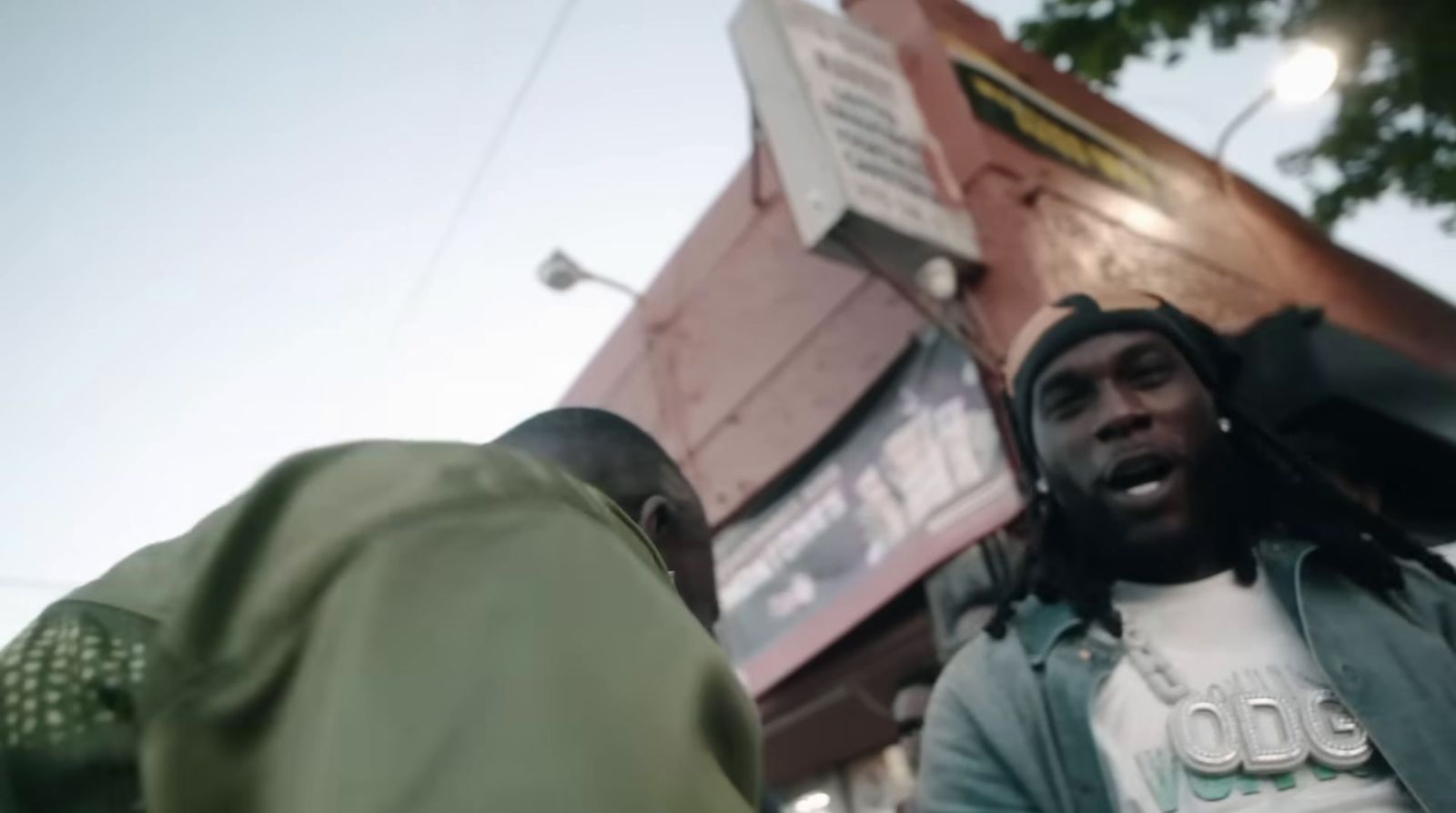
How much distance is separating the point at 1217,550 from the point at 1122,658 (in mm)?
311

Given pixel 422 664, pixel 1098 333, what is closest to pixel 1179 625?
pixel 1098 333

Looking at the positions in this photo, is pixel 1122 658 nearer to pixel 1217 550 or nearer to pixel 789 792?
pixel 1217 550

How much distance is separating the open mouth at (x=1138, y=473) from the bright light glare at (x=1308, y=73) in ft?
17.4

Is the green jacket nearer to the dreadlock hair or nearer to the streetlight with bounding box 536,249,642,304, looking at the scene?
the dreadlock hair

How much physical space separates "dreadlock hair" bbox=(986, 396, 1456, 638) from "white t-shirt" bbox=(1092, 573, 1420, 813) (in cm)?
6

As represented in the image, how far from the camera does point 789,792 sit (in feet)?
23.1

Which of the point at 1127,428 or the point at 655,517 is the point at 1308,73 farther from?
the point at 655,517

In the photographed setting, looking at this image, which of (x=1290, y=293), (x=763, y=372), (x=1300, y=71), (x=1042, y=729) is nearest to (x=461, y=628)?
(x=1042, y=729)

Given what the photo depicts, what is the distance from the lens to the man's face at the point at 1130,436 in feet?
6.24

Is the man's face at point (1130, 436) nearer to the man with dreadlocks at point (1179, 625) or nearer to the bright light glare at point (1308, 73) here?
the man with dreadlocks at point (1179, 625)

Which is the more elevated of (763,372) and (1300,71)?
(1300,71)

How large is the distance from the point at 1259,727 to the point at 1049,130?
4726 mm

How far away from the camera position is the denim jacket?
5.13ft

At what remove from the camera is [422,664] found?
51 centimetres
